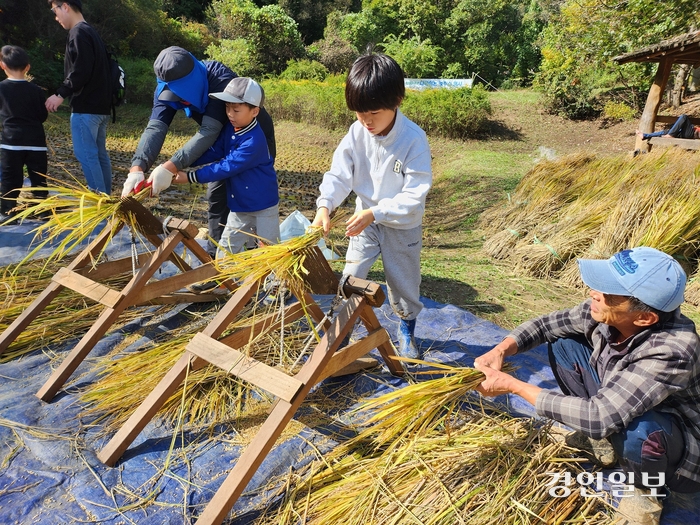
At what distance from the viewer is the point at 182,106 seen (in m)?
2.89

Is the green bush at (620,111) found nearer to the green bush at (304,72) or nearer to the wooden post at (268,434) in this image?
the green bush at (304,72)

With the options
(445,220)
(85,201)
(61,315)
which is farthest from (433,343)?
(445,220)

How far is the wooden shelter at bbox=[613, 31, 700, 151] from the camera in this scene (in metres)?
7.24

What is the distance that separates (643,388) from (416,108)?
1122 centimetres

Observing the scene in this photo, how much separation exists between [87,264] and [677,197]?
4.46m

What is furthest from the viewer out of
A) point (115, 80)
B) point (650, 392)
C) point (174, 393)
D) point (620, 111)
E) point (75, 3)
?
point (620, 111)

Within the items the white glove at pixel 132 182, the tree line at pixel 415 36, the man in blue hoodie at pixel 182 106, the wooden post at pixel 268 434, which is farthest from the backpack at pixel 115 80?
the tree line at pixel 415 36

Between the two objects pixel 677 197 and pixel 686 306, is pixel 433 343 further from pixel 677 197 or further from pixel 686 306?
pixel 677 197

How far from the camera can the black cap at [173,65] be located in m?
2.68

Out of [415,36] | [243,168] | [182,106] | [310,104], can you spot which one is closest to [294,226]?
[243,168]

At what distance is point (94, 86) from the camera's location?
4.07m

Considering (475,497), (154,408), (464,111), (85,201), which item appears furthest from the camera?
(464,111)

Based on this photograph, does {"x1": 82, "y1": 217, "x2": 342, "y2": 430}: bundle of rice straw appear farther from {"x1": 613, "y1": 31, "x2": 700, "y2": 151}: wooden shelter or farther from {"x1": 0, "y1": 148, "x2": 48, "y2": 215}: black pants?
→ {"x1": 613, "y1": 31, "x2": 700, "y2": 151}: wooden shelter

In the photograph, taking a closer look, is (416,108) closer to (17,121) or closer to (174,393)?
(17,121)
